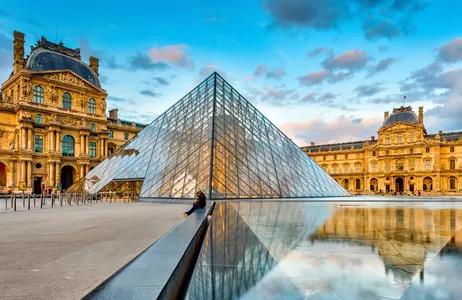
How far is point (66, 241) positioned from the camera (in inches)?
188

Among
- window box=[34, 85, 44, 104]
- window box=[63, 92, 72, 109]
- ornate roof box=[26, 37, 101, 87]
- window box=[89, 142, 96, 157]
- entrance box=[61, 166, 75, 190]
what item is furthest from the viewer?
window box=[89, 142, 96, 157]

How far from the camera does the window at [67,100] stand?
138 ft

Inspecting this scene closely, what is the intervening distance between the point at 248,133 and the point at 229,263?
17.3 metres

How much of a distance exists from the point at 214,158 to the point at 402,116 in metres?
58.1

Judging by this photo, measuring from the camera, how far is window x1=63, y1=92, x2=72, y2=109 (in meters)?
42.2

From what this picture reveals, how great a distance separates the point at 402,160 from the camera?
6062 cm

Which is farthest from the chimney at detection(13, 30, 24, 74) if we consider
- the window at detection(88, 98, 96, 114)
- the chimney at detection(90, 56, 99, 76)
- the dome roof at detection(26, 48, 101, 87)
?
the chimney at detection(90, 56, 99, 76)

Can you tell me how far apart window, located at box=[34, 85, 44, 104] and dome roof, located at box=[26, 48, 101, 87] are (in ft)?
9.18

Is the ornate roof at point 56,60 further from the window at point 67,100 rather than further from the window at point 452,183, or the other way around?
the window at point 452,183

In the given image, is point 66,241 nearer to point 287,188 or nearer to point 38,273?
point 38,273

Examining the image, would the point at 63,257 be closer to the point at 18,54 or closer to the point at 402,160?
the point at 18,54

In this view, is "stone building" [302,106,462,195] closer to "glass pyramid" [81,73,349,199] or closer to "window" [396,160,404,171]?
"window" [396,160,404,171]

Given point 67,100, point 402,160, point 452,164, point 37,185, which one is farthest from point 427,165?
point 37,185

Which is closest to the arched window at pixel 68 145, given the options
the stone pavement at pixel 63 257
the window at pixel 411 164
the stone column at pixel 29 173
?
the stone column at pixel 29 173
